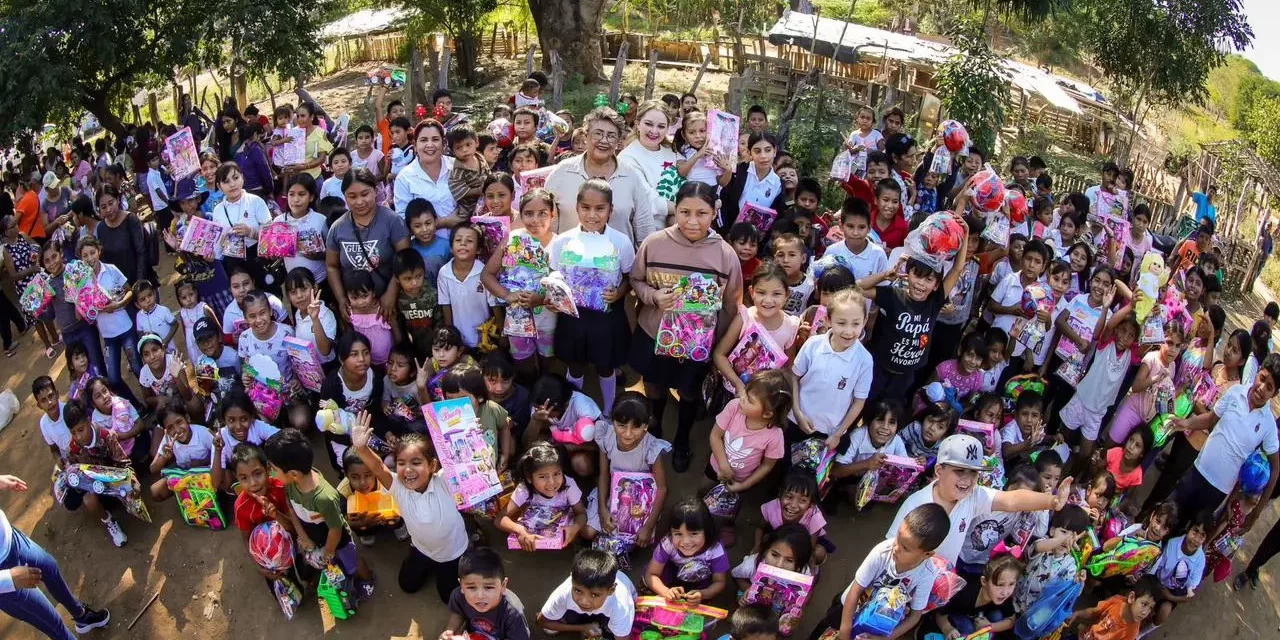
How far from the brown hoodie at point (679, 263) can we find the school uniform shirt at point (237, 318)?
2484mm

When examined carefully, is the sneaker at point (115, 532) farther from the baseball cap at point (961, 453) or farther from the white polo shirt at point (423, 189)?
the baseball cap at point (961, 453)

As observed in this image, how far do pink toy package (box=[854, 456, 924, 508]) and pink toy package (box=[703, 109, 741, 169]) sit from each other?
7.43 ft

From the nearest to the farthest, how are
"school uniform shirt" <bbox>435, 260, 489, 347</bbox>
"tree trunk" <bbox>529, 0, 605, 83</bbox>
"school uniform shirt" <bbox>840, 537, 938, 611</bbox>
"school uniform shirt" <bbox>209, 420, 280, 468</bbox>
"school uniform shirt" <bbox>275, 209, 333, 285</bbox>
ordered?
1. "school uniform shirt" <bbox>840, 537, 938, 611</bbox>
2. "school uniform shirt" <bbox>209, 420, 280, 468</bbox>
3. "school uniform shirt" <bbox>435, 260, 489, 347</bbox>
4. "school uniform shirt" <bbox>275, 209, 333, 285</bbox>
5. "tree trunk" <bbox>529, 0, 605, 83</bbox>

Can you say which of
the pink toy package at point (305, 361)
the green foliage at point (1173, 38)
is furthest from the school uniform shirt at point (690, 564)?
the green foliage at point (1173, 38)

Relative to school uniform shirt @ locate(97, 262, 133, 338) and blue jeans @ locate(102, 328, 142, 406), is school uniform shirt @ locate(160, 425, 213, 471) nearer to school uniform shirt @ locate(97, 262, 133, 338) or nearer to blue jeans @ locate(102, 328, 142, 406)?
blue jeans @ locate(102, 328, 142, 406)

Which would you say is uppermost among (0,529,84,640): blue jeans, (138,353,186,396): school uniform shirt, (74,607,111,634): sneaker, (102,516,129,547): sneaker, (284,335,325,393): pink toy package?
(284,335,325,393): pink toy package

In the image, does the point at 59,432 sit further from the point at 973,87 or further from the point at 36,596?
the point at 973,87

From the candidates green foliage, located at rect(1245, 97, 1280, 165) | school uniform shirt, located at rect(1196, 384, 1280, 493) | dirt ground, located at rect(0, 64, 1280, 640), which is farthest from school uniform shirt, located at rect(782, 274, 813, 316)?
green foliage, located at rect(1245, 97, 1280, 165)

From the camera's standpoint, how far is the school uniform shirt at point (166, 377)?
5.20m

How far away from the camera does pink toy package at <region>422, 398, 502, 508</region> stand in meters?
3.90

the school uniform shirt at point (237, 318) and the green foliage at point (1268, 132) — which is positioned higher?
the green foliage at point (1268, 132)

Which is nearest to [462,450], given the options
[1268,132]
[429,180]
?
[429,180]

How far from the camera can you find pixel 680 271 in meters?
4.25

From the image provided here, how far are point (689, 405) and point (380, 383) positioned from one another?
76.5 inches
